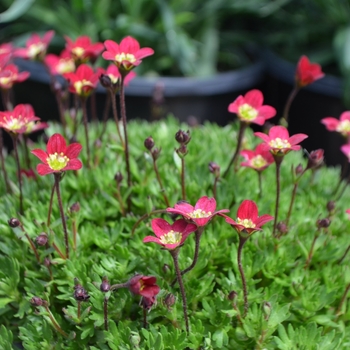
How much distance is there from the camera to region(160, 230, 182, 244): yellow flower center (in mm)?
1000

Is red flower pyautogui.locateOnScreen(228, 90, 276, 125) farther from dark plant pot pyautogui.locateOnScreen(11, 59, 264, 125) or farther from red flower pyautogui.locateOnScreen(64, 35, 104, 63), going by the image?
dark plant pot pyautogui.locateOnScreen(11, 59, 264, 125)

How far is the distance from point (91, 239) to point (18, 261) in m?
0.15

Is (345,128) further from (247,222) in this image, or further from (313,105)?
(313,105)

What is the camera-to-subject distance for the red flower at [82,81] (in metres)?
1.29

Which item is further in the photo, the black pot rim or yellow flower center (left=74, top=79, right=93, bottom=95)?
the black pot rim

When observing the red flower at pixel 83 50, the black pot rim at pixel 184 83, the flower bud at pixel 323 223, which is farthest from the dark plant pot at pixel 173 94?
the flower bud at pixel 323 223

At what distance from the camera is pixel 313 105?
2.87 m

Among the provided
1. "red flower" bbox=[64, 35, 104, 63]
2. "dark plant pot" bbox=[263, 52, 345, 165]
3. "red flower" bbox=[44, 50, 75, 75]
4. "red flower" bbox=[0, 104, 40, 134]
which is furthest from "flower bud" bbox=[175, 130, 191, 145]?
"dark plant pot" bbox=[263, 52, 345, 165]

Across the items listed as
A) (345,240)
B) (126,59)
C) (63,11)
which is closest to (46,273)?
(126,59)

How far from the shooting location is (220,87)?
9.41 feet

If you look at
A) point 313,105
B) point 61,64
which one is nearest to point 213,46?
point 313,105

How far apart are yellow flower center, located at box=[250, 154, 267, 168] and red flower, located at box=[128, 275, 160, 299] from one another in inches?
17.0

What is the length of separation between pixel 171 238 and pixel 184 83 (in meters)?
1.87

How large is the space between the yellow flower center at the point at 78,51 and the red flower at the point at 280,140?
52 centimetres
